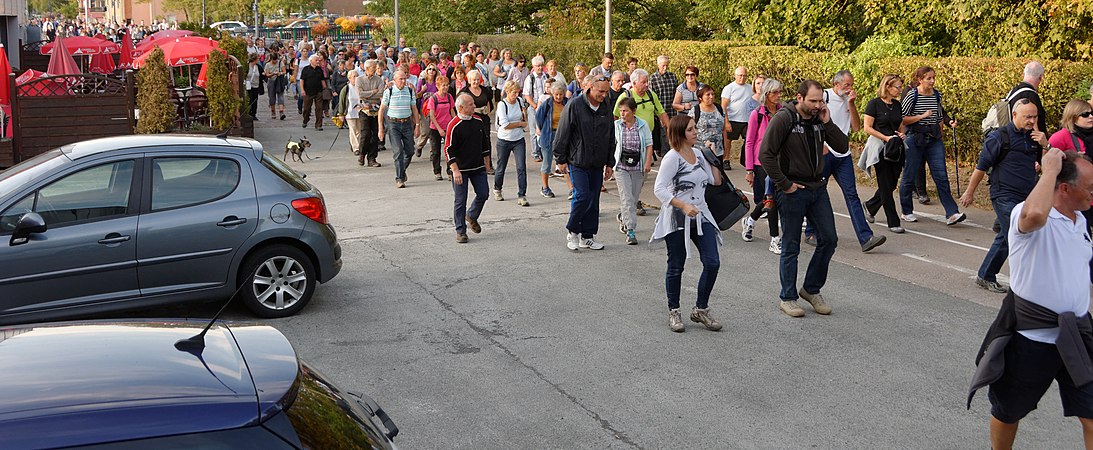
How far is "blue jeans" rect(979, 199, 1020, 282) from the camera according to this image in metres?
8.92

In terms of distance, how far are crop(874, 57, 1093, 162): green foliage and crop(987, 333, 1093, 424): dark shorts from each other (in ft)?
35.6

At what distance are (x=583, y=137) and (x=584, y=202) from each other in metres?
0.66

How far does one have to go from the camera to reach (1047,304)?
5.11 meters

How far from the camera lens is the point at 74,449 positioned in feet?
9.04

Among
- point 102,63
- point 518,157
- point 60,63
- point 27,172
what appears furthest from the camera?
point 102,63

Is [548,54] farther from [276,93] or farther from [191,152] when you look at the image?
[191,152]

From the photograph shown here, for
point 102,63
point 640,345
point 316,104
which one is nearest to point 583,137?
point 640,345

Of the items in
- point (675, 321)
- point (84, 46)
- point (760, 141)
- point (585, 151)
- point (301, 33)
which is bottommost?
point (675, 321)

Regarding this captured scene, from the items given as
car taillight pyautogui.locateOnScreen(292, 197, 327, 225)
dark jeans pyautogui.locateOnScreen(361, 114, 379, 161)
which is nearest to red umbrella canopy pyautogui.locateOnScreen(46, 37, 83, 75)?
dark jeans pyautogui.locateOnScreen(361, 114, 379, 161)

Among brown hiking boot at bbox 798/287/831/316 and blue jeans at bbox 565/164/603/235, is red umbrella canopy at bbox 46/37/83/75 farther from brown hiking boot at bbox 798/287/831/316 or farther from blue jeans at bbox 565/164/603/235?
brown hiking boot at bbox 798/287/831/316

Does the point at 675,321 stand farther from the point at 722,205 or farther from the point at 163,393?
A: the point at 163,393

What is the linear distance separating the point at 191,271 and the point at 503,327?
235cm

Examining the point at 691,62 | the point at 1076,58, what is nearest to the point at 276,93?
the point at 691,62

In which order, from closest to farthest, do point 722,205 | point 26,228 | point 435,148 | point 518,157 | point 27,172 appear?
point 26,228 → point 27,172 → point 722,205 → point 518,157 → point 435,148
